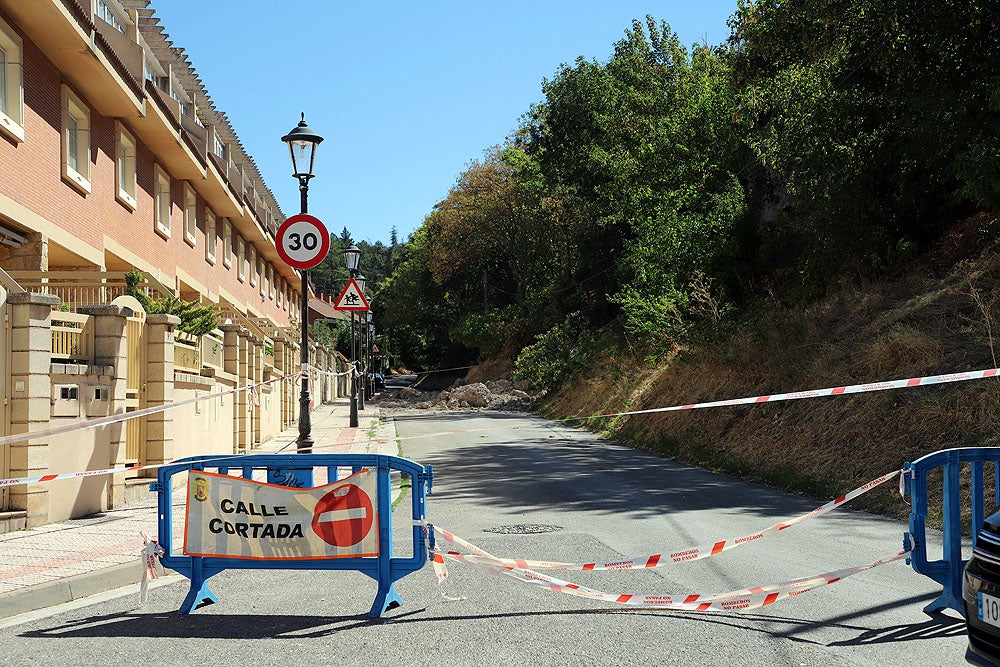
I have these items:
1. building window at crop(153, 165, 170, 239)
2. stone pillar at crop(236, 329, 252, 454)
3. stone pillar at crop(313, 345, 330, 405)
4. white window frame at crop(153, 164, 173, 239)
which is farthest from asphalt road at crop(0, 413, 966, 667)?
stone pillar at crop(313, 345, 330, 405)

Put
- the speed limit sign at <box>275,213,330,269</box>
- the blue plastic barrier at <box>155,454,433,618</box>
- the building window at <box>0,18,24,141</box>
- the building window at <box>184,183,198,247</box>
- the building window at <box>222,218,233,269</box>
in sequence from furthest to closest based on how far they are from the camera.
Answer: the building window at <box>222,218,233,269</box> → the building window at <box>184,183,198,247</box> → the building window at <box>0,18,24,141</box> → the speed limit sign at <box>275,213,330,269</box> → the blue plastic barrier at <box>155,454,433,618</box>

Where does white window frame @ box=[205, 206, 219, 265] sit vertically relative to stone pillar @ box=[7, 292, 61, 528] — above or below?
above

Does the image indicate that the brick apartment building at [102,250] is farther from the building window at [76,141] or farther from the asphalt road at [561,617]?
the asphalt road at [561,617]

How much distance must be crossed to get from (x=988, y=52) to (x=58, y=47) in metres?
15.1

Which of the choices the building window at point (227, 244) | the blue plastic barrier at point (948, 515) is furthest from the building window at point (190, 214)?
the blue plastic barrier at point (948, 515)

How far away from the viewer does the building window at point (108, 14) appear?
19391 millimetres

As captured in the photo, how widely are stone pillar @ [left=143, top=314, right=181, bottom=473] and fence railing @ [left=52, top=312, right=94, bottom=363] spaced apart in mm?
1449

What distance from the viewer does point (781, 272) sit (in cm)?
2536

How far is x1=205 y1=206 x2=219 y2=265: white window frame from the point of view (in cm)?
2847

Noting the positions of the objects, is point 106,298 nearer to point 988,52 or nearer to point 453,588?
point 453,588

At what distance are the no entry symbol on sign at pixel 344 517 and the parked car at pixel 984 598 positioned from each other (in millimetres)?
3596

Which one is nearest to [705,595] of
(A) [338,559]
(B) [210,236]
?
(A) [338,559]

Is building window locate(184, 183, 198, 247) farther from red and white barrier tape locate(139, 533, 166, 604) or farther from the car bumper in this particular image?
the car bumper

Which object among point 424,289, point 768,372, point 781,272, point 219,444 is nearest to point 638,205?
point 781,272
